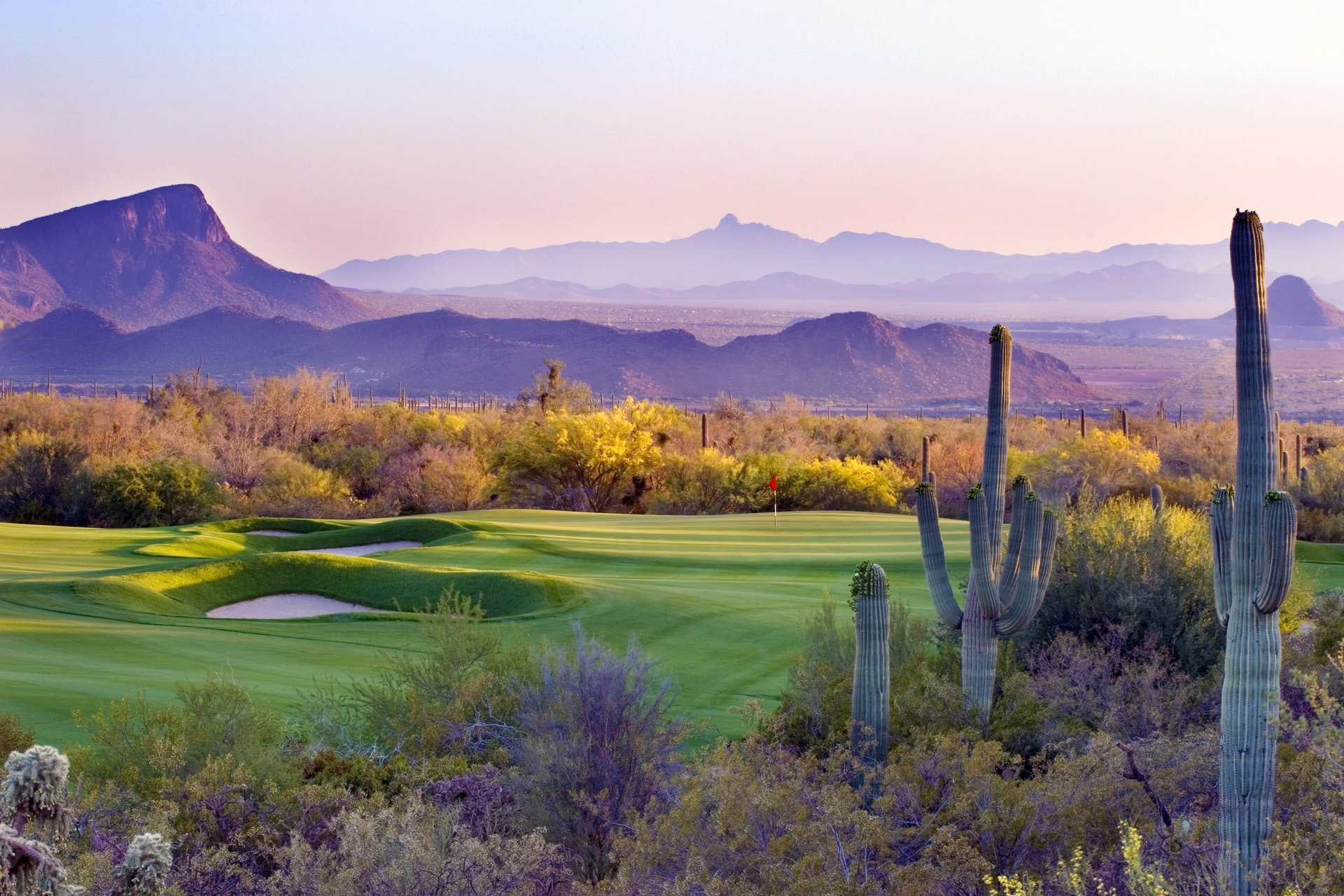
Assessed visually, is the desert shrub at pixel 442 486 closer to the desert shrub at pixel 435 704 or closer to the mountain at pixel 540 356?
the desert shrub at pixel 435 704

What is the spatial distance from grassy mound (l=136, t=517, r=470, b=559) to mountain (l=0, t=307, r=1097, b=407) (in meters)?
104

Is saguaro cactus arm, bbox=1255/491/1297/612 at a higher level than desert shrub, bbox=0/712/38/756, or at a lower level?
higher

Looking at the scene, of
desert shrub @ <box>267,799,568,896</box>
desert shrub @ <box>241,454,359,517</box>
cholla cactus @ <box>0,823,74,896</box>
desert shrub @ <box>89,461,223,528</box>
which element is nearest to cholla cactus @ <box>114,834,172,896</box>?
cholla cactus @ <box>0,823,74,896</box>

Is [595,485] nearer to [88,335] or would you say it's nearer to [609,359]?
[609,359]

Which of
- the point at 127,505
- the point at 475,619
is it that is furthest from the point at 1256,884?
the point at 127,505

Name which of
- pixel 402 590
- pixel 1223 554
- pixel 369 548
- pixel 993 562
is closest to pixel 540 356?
pixel 369 548

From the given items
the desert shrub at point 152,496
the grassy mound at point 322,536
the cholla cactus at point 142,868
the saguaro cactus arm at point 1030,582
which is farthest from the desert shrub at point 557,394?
the cholla cactus at point 142,868

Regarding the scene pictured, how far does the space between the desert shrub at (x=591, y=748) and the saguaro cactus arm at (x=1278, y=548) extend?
15.8ft

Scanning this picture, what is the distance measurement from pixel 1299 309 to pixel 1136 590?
186 metres

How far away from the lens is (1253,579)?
7957 millimetres

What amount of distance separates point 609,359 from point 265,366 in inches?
1980

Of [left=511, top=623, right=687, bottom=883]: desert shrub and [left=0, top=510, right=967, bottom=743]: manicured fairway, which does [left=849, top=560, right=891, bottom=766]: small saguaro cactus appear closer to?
[left=511, top=623, right=687, bottom=883]: desert shrub

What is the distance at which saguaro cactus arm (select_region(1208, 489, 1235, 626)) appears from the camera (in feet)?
28.0

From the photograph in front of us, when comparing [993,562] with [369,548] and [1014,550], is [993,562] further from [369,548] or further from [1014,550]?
[369,548]
